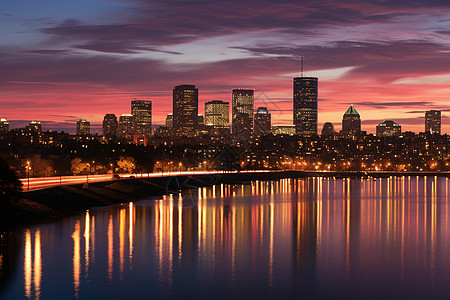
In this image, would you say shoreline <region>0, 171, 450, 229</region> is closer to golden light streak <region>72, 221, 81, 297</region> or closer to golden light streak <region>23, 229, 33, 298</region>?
golden light streak <region>72, 221, 81, 297</region>

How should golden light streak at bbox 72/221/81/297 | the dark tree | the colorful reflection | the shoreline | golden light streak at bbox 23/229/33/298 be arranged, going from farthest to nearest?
the shoreline, the dark tree, golden light streak at bbox 72/221/81/297, golden light streak at bbox 23/229/33/298, the colorful reflection

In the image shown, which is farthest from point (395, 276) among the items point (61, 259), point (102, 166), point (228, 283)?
point (102, 166)

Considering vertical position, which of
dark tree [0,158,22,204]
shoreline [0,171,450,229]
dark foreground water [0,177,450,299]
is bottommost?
dark foreground water [0,177,450,299]

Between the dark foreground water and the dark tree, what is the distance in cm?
392

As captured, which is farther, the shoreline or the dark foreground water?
the shoreline

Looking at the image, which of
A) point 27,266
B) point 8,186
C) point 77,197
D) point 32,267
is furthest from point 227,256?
point 77,197

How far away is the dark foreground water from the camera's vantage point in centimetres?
3622

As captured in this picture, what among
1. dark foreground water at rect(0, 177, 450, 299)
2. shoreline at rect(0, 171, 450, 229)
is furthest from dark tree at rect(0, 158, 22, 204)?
dark foreground water at rect(0, 177, 450, 299)

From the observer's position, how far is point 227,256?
152 ft

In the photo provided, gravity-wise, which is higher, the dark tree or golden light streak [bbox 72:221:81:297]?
the dark tree

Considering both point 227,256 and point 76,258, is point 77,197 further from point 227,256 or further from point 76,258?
point 227,256

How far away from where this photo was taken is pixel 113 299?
33656 mm

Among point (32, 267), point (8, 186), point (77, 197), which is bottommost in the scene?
point (32, 267)

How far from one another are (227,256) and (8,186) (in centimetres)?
2176
